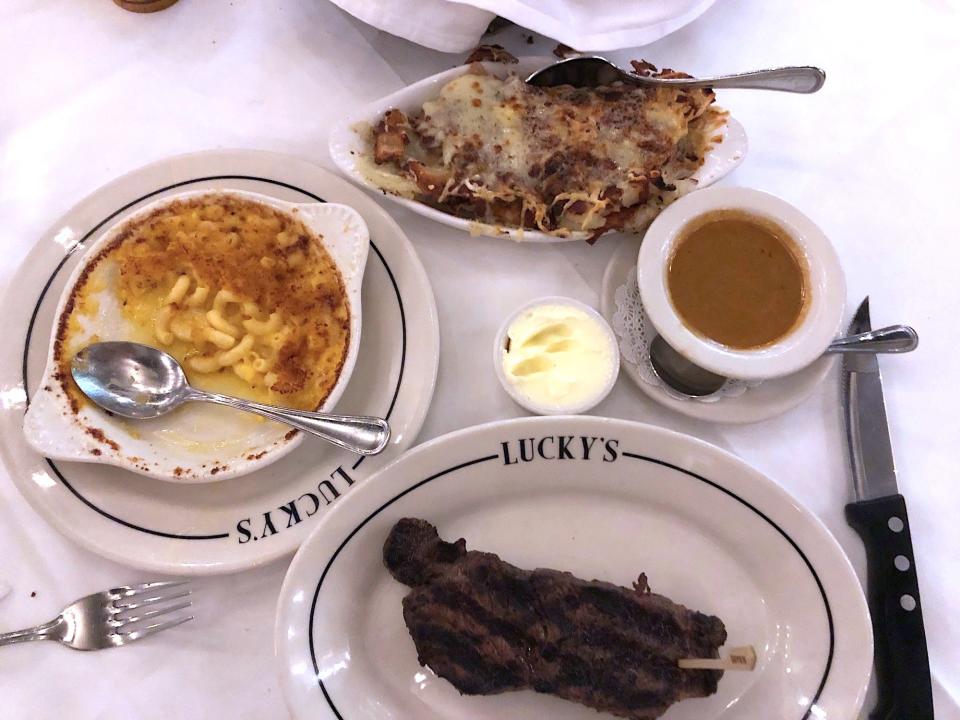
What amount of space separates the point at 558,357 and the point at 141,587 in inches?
41.9

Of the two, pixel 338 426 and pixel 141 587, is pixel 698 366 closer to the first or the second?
pixel 338 426

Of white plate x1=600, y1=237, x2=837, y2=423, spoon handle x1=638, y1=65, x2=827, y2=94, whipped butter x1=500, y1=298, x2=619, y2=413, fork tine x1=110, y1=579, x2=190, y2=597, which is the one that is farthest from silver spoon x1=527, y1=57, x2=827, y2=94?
fork tine x1=110, y1=579, x2=190, y2=597

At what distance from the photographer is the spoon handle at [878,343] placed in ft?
5.08

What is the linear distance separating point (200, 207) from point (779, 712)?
5.64ft

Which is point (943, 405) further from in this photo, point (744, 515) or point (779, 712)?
point (779, 712)

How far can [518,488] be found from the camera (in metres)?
1.57

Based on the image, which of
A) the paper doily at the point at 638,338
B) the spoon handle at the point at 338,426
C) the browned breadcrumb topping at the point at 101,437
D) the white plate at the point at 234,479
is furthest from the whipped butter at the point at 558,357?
the browned breadcrumb topping at the point at 101,437

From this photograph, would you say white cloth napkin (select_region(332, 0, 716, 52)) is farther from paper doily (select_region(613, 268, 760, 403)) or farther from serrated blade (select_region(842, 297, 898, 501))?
serrated blade (select_region(842, 297, 898, 501))

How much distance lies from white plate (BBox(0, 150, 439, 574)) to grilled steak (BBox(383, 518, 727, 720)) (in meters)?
0.33

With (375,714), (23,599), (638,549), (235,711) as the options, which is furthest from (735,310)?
(23,599)

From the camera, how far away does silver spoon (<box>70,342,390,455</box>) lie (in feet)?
4.75

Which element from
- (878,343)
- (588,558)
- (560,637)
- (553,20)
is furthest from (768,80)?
(560,637)

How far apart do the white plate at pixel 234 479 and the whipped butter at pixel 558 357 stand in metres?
0.20

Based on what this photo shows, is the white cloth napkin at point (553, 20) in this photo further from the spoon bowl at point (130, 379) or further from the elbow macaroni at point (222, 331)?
the spoon bowl at point (130, 379)
